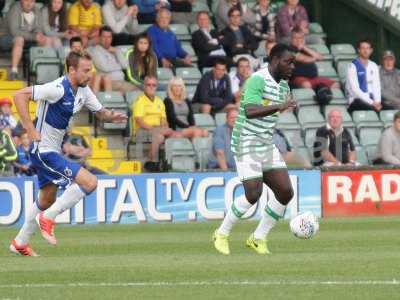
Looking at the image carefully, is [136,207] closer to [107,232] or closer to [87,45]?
[107,232]

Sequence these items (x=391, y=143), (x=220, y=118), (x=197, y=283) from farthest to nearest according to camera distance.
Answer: (x=220, y=118) → (x=391, y=143) → (x=197, y=283)

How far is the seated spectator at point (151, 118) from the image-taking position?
846 inches

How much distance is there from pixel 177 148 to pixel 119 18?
3.16 meters

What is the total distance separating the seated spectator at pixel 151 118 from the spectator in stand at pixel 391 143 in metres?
3.27

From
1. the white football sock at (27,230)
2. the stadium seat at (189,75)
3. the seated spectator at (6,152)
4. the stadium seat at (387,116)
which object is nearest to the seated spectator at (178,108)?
the stadium seat at (189,75)

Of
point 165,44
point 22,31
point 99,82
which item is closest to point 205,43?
point 165,44

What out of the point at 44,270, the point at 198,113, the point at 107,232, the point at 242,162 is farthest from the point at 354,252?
the point at 198,113

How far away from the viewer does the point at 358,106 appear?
2408 centimetres

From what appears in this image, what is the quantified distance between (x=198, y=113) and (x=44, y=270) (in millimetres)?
10887

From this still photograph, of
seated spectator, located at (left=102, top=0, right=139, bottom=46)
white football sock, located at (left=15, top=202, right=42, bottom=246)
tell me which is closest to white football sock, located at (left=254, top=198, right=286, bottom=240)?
white football sock, located at (left=15, top=202, right=42, bottom=246)

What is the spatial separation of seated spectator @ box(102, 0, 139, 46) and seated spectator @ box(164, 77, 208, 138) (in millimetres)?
1881

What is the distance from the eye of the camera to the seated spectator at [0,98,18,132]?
2080cm

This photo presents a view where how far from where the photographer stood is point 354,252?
13.8 meters

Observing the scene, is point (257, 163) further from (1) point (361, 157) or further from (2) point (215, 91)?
(1) point (361, 157)
